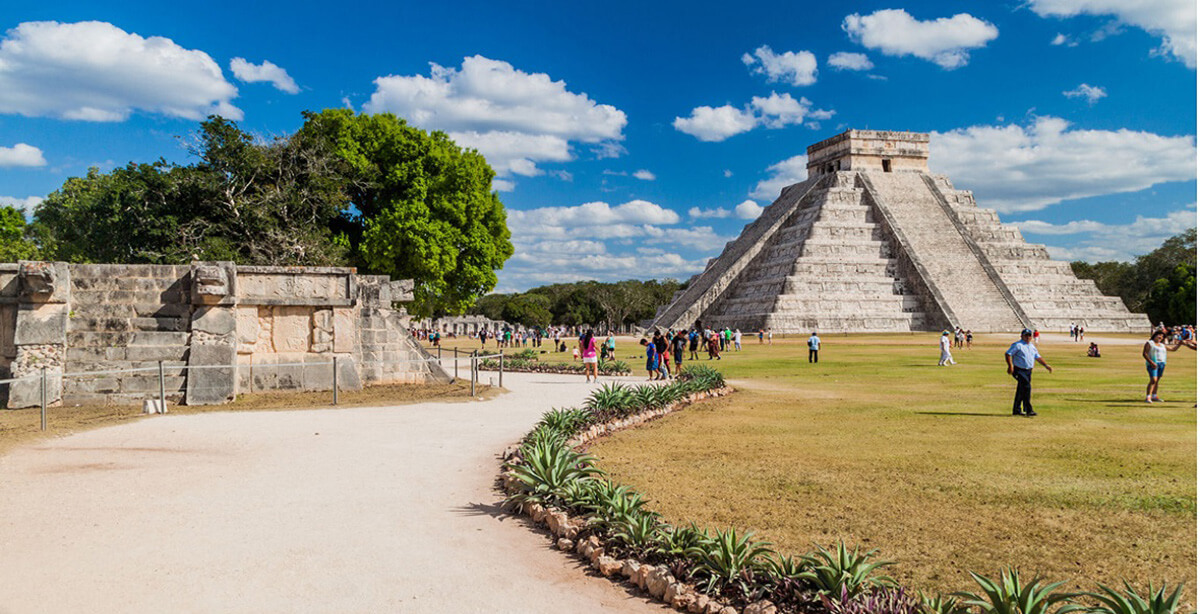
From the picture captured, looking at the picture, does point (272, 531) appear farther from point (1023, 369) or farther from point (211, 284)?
point (1023, 369)

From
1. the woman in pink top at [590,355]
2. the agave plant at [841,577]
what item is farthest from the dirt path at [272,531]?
the woman in pink top at [590,355]

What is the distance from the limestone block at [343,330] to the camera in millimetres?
13992

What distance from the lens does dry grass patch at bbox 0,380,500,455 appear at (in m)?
9.80

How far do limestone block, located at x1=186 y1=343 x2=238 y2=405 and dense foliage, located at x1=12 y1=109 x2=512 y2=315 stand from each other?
11066 mm

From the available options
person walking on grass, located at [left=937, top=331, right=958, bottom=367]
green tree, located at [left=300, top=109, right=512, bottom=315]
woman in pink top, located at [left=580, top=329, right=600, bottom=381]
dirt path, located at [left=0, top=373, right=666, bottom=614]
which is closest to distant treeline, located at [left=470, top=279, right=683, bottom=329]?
green tree, located at [left=300, top=109, right=512, bottom=315]

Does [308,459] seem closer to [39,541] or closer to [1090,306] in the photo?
[39,541]

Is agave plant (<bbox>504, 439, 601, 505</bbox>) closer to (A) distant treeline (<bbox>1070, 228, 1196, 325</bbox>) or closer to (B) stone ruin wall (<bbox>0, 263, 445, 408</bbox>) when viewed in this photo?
(B) stone ruin wall (<bbox>0, 263, 445, 408</bbox>)

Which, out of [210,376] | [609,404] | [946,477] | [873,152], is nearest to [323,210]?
[210,376]

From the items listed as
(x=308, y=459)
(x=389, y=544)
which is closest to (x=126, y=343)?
(x=308, y=459)

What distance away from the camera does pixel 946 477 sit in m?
7.06

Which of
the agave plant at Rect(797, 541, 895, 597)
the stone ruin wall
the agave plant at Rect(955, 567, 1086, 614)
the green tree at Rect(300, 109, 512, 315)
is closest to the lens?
the agave plant at Rect(955, 567, 1086, 614)

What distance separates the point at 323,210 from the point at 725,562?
24973 mm

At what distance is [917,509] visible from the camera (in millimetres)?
5961

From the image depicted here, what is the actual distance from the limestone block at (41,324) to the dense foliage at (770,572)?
976 centimetres
